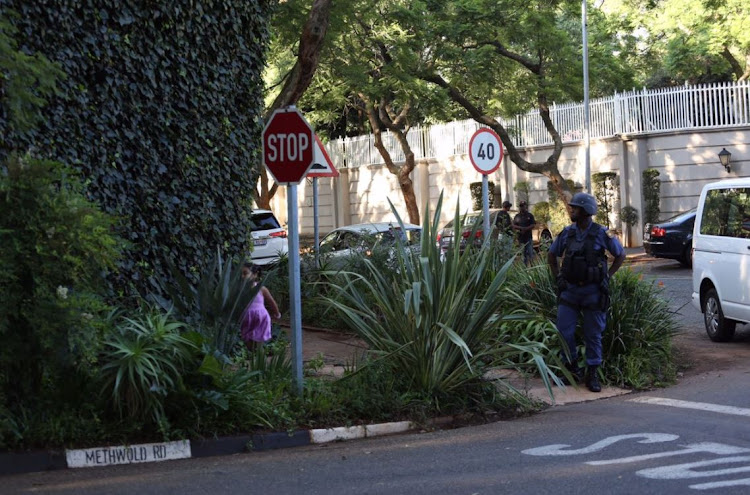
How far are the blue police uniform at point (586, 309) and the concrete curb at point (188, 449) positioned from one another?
2.10 meters

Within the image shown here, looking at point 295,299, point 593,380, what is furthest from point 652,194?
point 295,299

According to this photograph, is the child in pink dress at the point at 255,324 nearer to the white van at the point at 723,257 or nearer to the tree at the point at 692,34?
the white van at the point at 723,257

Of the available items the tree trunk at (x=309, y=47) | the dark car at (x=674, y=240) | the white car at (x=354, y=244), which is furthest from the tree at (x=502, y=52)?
the tree trunk at (x=309, y=47)

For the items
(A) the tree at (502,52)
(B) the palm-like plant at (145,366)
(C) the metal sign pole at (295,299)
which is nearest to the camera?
(B) the palm-like plant at (145,366)

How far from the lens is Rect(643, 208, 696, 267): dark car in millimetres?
24188

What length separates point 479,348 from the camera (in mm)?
9008

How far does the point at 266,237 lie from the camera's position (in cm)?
2297

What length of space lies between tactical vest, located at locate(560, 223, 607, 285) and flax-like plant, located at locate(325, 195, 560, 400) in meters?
1.04

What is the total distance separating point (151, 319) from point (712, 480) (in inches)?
171

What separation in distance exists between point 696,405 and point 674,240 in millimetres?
15812

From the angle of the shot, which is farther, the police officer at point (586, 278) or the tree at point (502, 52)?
the tree at point (502, 52)

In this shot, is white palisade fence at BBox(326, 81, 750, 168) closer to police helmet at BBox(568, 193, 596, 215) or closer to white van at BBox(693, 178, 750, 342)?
white van at BBox(693, 178, 750, 342)

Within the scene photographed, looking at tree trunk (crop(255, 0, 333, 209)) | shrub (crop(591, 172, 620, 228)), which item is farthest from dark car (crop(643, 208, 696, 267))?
tree trunk (crop(255, 0, 333, 209))

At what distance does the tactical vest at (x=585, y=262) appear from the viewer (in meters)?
9.70
